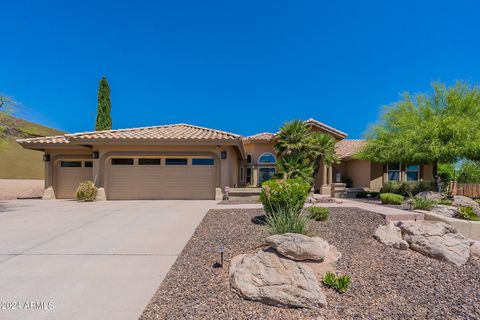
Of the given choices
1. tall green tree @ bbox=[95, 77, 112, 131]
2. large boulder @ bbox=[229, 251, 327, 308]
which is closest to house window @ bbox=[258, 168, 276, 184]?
tall green tree @ bbox=[95, 77, 112, 131]

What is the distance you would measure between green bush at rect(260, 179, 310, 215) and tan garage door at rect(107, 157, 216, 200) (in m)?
6.88

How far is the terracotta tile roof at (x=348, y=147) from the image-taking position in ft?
65.4

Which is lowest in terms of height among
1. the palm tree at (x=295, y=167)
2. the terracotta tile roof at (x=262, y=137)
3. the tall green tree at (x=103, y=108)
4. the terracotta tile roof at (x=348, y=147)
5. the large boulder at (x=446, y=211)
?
the large boulder at (x=446, y=211)

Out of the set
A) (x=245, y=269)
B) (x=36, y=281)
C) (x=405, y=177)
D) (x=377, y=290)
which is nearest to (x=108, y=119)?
(x=36, y=281)

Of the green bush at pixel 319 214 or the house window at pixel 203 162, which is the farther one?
the house window at pixel 203 162

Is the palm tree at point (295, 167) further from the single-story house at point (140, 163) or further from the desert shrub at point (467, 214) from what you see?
the desert shrub at point (467, 214)

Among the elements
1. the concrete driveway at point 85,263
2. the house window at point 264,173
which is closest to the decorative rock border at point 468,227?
the concrete driveway at point 85,263

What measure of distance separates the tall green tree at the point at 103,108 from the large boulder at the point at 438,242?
22994 millimetres

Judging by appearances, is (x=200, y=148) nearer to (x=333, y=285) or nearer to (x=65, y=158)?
(x=65, y=158)

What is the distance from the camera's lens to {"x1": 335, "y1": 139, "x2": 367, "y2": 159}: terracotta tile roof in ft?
65.4

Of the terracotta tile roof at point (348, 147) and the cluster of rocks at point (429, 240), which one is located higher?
the terracotta tile roof at point (348, 147)

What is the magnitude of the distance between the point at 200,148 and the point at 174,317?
1063cm

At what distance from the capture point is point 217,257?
14.6ft

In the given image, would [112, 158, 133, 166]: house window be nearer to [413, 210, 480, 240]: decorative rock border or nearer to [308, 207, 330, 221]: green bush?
[308, 207, 330, 221]: green bush
